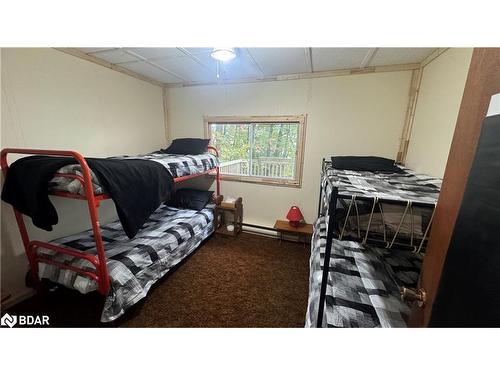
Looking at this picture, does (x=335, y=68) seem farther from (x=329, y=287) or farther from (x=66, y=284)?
(x=66, y=284)

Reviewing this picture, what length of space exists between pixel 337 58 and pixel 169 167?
202 centimetres

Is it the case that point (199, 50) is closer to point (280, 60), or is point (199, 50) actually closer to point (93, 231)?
point (280, 60)

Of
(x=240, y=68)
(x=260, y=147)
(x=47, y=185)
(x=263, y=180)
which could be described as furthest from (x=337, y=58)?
(x=47, y=185)

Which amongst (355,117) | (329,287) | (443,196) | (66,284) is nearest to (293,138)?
(355,117)

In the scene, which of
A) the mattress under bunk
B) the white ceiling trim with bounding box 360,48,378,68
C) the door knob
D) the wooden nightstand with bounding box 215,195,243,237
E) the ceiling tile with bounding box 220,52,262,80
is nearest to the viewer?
the door knob

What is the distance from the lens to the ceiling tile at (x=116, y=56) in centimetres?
186

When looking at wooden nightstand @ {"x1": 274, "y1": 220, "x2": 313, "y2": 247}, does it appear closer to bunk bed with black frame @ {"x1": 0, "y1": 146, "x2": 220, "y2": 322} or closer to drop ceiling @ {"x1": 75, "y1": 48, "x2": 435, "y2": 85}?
bunk bed with black frame @ {"x1": 0, "y1": 146, "x2": 220, "y2": 322}

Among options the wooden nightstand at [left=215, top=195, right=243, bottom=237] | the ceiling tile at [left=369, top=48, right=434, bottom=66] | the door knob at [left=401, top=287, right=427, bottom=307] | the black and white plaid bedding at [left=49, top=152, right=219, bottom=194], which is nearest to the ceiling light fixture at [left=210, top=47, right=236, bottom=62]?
the black and white plaid bedding at [left=49, top=152, right=219, bottom=194]

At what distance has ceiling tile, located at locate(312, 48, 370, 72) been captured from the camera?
5.74ft

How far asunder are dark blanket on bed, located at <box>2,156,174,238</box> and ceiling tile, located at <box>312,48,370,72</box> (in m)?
1.98

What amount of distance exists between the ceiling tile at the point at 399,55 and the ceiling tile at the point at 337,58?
14cm

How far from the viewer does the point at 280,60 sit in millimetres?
1982
